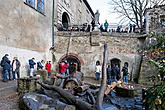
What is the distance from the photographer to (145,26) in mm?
20156

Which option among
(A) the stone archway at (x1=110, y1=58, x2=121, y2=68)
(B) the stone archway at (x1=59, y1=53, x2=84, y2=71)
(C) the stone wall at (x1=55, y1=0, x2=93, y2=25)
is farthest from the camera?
(C) the stone wall at (x1=55, y1=0, x2=93, y2=25)

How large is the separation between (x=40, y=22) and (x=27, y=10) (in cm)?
235

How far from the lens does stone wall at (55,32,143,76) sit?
784 inches

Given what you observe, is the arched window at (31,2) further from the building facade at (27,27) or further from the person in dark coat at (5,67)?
the person in dark coat at (5,67)

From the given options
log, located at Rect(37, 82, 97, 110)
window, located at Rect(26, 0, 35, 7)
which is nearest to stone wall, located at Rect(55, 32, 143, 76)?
window, located at Rect(26, 0, 35, 7)

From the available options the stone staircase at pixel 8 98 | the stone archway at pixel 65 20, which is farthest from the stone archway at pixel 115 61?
the stone staircase at pixel 8 98

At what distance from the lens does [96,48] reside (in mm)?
20125

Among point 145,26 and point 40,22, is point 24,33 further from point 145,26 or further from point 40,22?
point 145,26

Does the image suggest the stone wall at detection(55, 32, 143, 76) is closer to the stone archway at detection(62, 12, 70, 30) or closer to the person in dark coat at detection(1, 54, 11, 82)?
the stone archway at detection(62, 12, 70, 30)

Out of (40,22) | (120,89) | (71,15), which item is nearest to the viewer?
(120,89)

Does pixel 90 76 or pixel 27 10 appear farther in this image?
pixel 90 76

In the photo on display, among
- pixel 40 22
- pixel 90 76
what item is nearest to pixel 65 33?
pixel 40 22

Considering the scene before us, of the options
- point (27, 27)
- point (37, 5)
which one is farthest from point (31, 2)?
point (27, 27)

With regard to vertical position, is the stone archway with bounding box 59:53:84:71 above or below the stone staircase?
above
